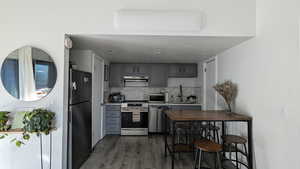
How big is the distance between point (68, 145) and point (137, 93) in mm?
2991

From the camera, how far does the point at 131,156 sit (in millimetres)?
3123

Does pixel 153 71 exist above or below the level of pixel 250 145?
above

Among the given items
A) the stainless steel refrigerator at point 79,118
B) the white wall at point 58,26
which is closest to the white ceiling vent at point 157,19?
the white wall at point 58,26

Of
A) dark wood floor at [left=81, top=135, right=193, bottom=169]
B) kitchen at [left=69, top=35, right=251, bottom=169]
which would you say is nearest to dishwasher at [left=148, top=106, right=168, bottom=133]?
kitchen at [left=69, top=35, right=251, bottom=169]

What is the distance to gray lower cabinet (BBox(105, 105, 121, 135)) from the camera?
450cm

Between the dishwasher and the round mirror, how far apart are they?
2.84 metres

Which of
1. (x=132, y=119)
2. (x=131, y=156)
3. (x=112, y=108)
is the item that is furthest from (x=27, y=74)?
(x=132, y=119)

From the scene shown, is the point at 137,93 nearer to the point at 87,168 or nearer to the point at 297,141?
the point at 87,168

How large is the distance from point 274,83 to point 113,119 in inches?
146

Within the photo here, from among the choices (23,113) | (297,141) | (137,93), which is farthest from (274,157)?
(137,93)

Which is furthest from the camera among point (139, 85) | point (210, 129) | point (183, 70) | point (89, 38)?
point (139, 85)

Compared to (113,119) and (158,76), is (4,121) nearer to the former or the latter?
(113,119)

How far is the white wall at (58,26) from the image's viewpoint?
7.23 ft

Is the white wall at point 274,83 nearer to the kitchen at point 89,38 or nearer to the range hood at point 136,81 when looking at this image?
the kitchen at point 89,38
